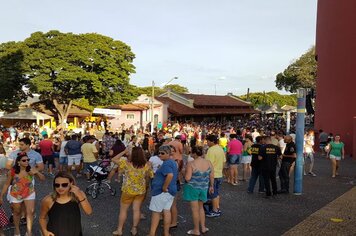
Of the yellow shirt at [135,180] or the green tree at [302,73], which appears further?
the green tree at [302,73]

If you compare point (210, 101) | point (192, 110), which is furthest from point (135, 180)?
point (210, 101)

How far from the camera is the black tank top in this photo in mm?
3748

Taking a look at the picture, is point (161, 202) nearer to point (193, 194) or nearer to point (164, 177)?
point (164, 177)

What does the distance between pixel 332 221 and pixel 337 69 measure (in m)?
18.2

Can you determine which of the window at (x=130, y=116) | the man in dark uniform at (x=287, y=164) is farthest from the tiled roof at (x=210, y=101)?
the man in dark uniform at (x=287, y=164)

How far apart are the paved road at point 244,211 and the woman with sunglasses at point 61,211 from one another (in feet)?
9.49

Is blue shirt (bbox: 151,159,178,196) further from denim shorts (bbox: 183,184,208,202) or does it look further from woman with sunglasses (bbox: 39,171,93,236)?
woman with sunglasses (bbox: 39,171,93,236)

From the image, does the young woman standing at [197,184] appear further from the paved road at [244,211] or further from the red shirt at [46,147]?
the red shirt at [46,147]

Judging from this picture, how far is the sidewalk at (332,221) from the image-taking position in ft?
22.7

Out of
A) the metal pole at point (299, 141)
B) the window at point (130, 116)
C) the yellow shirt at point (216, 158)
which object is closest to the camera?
the yellow shirt at point (216, 158)

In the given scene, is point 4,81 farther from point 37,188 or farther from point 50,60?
point 37,188

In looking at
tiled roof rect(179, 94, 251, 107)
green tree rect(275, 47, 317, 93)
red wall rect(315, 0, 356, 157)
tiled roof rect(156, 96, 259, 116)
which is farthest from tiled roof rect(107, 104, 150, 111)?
green tree rect(275, 47, 317, 93)

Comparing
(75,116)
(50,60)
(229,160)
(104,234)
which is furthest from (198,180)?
(75,116)

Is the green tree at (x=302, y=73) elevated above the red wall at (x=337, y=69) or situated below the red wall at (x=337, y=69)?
above
